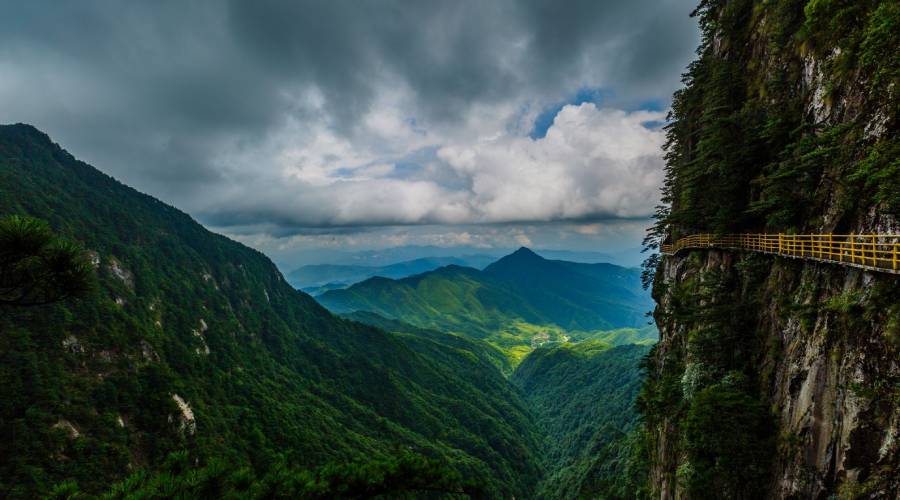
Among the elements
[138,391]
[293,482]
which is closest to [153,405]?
[138,391]

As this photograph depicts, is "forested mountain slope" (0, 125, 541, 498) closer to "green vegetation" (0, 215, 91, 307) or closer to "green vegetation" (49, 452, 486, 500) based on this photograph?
"green vegetation" (49, 452, 486, 500)

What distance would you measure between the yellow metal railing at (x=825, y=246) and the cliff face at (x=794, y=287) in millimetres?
732

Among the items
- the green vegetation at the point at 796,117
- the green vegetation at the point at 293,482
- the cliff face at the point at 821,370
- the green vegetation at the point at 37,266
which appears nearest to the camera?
the green vegetation at the point at 37,266

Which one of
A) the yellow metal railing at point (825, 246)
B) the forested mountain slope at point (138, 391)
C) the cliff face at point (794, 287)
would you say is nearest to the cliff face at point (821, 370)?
the cliff face at point (794, 287)

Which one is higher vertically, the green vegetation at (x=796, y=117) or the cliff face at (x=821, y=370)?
the green vegetation at (x=796, y=117)

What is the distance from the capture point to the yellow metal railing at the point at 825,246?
15820 millimetres

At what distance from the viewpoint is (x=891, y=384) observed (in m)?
14.9

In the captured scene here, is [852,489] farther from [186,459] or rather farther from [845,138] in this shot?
[186,459]

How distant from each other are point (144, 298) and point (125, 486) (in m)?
176

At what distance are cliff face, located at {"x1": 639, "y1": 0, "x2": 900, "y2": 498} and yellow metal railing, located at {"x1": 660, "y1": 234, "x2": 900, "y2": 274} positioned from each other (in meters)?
0.73

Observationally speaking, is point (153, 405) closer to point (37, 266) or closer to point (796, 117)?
point (37, 266)

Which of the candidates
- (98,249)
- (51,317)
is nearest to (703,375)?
(51,317)

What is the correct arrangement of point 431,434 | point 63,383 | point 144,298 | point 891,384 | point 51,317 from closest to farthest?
point 891,384
point 63,383
point 51,317
point 144,298
point 431,434

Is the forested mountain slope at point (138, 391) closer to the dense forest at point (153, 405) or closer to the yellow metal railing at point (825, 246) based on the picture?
the dense forest at point (153, 405)
